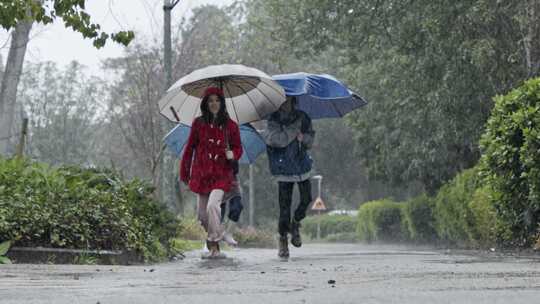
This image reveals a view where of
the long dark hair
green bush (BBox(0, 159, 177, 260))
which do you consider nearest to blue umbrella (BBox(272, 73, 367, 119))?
the long dark hair

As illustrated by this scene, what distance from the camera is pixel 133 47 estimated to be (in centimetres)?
3803

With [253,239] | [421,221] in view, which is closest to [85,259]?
[421,221]

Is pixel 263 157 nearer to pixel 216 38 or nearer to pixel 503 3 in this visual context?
pixel 216 38

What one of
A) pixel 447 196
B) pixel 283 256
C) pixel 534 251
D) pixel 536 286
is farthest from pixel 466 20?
pixel 536 286

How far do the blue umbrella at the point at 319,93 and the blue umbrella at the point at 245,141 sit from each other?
78 cm

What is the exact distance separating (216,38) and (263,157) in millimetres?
8117

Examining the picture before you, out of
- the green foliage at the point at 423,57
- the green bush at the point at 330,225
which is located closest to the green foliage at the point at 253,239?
the green foliage at the point at 423,57

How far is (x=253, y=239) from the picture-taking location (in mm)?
33312

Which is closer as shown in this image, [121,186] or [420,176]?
[121,186]

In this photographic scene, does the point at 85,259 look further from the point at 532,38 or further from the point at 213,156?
the point at 532,38

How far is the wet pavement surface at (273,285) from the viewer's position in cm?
605

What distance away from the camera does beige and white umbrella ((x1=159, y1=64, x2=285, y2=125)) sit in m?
13.1

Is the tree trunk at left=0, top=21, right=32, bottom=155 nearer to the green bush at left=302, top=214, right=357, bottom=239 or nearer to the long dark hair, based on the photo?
the long dark hair

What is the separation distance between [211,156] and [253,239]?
21811mm
